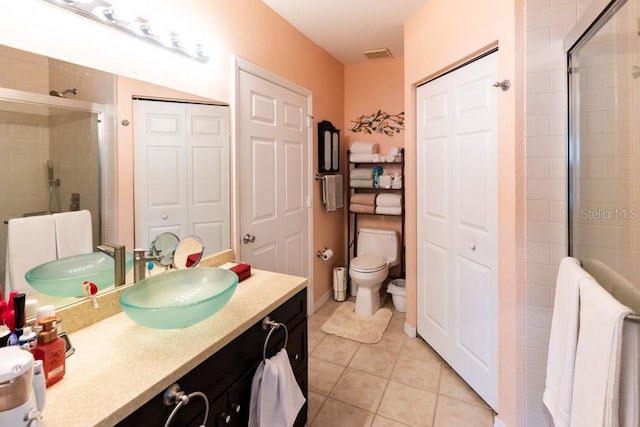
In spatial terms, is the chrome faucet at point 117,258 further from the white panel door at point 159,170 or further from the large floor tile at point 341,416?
the large floor tile at point 341,416

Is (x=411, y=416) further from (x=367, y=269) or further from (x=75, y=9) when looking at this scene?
(x=75, y=9)

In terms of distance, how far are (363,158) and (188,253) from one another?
6.72 ft

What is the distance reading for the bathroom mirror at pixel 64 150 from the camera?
39.4 inches

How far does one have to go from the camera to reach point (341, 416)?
5.75 ft

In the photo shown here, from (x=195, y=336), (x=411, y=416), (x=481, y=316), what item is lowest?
(x=411, y=416)

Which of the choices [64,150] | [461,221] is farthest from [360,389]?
[64,150]

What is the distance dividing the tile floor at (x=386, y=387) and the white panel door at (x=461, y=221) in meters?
0.11

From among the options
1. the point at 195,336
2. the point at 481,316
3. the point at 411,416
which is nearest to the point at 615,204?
the point at 481,316

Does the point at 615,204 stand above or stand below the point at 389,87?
below

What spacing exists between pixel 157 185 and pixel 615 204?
1.89m

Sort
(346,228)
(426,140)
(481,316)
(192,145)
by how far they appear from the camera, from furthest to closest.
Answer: (346,228)
(426,140)
(481,316)
(192,145)

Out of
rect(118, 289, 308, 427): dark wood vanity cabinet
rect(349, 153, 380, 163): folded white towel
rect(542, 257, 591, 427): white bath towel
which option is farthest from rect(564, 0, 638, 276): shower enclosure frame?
rect(349, 153, 380, 163): folded white towel

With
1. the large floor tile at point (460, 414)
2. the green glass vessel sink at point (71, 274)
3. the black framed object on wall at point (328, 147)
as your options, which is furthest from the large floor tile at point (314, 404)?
the black framed object on wall at point (328, 147)

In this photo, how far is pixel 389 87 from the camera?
3.29 m
